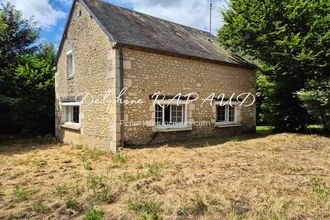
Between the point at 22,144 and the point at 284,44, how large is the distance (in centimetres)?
1259

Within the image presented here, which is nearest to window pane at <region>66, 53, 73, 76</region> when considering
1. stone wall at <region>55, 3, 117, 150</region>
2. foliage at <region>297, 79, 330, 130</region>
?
stone wall at <region>55, 3, 117, 150</region>

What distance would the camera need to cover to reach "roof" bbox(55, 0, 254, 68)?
9.30 m

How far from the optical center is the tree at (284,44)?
11.3 metres

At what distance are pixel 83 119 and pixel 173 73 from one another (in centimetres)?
412

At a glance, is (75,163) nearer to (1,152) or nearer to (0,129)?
(1,152)

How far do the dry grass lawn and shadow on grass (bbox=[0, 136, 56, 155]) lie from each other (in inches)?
62.0

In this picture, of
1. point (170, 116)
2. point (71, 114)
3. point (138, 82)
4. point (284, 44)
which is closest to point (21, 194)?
point (138, 82)

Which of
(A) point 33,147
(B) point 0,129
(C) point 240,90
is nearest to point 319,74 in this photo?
(C) point 240,90

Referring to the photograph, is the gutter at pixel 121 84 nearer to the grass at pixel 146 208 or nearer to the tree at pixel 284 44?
the grass at pixel 146 208

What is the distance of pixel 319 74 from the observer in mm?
11938

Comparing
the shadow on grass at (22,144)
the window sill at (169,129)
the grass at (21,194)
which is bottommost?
the shadow on grass at (22,144)

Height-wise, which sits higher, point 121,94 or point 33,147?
point 121,94

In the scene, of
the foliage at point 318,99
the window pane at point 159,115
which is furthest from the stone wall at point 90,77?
the foliage at point 318,99

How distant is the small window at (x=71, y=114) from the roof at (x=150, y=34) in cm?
434
